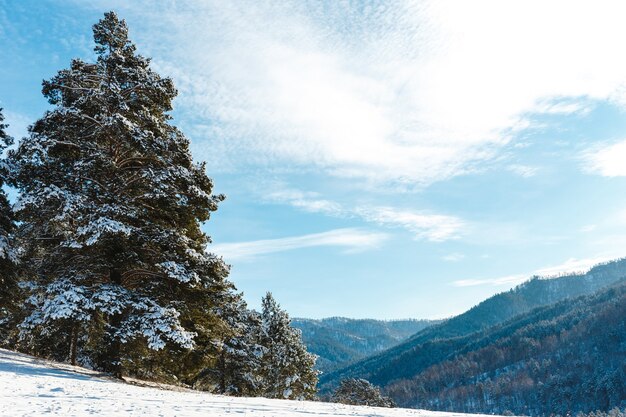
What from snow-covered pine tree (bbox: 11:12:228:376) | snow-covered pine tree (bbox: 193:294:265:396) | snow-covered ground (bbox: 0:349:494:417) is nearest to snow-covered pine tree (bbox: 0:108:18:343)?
snow-covered pine tree (bbox: 11:12:228:376)

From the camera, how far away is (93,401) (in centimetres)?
1084

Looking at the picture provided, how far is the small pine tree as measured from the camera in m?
63.8

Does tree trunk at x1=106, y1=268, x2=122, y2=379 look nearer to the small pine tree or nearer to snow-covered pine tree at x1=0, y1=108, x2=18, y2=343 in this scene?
snow-covered pine tree at x1=0, y1=108, x2=18, y2=343

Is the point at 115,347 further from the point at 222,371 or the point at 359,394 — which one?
the point at 359,394

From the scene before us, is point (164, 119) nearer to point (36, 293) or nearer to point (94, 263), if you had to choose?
point (94, 263)

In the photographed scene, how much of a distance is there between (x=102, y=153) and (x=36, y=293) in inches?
232

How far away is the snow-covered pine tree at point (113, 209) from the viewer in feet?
49.1

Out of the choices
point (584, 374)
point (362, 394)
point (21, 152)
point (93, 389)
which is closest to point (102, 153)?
point (21, 152)

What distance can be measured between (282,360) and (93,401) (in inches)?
1097

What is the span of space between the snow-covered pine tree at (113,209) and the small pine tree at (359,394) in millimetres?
53052

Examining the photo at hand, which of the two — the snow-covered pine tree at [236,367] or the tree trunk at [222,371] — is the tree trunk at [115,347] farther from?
the tree trunk at [222,371]

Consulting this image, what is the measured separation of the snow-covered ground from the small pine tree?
52250 millimetres

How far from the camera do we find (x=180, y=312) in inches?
654

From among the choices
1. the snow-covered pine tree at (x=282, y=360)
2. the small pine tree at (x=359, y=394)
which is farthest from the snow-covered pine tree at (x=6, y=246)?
the small pine tree at (x=359, y=394)
